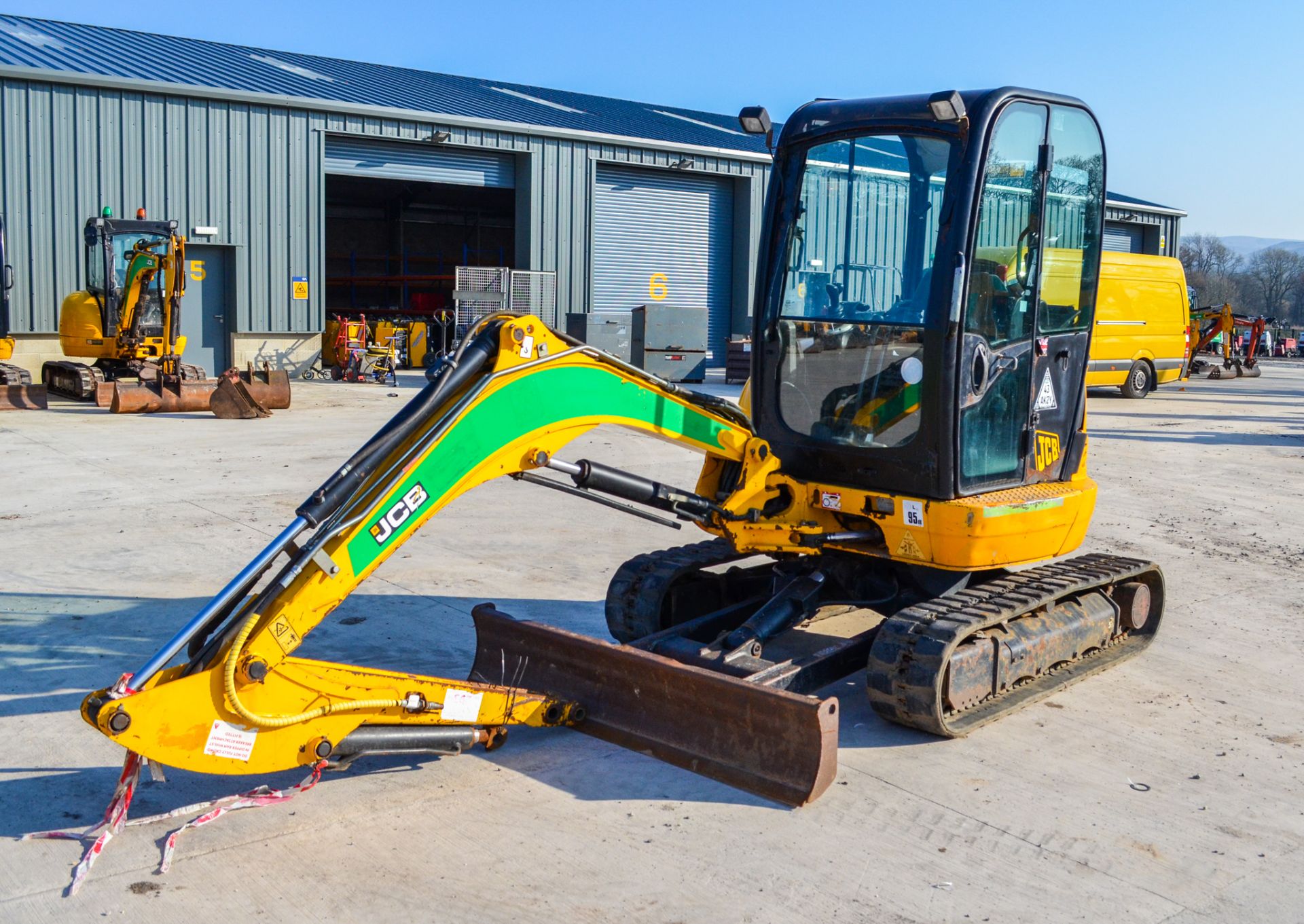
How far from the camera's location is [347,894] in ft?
13.8

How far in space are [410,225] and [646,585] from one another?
36.8 meters

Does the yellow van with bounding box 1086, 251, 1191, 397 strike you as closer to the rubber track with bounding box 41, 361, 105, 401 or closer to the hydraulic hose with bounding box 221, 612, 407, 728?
the rubber track with bounding box 41, 361, 105, 401

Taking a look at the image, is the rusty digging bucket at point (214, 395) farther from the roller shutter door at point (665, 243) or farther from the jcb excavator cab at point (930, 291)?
the jcb excavator cab at point (930, 291)

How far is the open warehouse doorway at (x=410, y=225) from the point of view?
88.6 feet

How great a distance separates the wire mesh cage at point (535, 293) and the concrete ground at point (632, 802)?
18.5m

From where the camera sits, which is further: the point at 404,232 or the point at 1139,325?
the point at 404,232

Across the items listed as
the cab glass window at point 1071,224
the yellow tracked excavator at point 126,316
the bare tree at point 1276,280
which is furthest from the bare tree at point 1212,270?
the cab glass window at point 1071,224

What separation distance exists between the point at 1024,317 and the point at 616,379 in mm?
2165

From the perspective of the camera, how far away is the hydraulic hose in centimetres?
432

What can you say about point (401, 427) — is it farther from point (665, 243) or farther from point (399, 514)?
point (665, 243)

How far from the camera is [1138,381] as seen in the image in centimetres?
2461

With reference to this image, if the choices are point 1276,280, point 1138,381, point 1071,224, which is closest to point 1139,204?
point 1138,381

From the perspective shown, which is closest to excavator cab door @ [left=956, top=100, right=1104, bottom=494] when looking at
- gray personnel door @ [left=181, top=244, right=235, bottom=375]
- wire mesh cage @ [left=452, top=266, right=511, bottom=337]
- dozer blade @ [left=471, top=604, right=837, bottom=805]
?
dozer blade @ [left=471, top=604, right=837, bottom=805]

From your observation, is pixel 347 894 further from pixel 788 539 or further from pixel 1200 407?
pixel 1200 407
